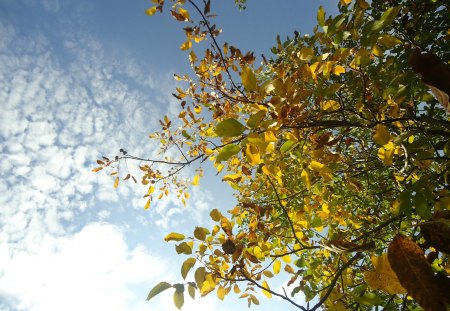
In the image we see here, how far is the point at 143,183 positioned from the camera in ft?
9.89

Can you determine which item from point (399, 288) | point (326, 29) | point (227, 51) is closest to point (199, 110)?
point (227, 51)

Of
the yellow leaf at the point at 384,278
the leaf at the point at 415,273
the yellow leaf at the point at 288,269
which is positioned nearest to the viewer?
the leaf at the point at 415,273

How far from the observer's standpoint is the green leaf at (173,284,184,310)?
118 cm

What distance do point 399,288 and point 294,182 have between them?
7.94 ft

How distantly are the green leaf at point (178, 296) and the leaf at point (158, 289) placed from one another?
0.06 meters

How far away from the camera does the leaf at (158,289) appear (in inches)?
42.9

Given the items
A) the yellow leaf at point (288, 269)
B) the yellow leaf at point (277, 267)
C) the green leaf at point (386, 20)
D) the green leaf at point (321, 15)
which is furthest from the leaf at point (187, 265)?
the green leaf at point (321, 15)

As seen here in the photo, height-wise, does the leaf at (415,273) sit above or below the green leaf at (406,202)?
below

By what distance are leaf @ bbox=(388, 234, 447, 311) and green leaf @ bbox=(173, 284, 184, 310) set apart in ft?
2.93

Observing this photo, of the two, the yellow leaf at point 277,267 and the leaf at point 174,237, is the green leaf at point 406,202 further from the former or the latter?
the leaf at point 174,237

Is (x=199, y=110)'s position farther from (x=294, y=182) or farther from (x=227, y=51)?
(x=294, y=182)

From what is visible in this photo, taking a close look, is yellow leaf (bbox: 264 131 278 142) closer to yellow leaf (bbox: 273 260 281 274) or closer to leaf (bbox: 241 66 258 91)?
leaf (bbox: 241 66 258 91)

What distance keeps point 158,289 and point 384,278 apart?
844 mm

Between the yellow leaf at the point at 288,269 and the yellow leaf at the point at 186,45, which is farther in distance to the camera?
the yellow leaf at the point at 186,45
